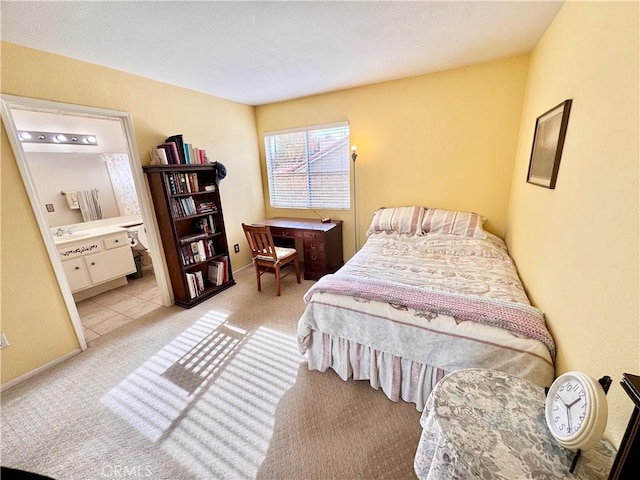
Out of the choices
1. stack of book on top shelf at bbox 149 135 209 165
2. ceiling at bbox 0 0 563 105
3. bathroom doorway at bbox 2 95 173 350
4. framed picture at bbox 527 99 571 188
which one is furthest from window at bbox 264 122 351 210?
framed picture at bbox 527 99 571 188

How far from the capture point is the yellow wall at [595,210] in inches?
32.8

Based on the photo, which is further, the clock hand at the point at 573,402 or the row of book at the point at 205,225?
the row of book at the point at 205,225

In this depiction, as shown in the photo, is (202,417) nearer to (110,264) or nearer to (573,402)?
(573,402)

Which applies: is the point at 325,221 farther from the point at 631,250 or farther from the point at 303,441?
the point at 631,250

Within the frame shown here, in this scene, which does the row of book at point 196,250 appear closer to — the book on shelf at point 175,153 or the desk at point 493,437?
the book on shelf at point 175,153

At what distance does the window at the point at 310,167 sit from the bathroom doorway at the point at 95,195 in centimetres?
181

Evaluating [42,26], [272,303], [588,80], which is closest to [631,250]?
[588,80]

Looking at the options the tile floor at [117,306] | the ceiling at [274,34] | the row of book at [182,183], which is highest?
the ceiling at [274,34]

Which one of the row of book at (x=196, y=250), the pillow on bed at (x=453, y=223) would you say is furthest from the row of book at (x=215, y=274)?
the pillow on bed at (x=453, y=223)

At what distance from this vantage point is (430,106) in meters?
2.74

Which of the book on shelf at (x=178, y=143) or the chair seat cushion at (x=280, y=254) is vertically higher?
the book on shelf at (x=178, y=143)

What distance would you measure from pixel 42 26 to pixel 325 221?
2.83 metres

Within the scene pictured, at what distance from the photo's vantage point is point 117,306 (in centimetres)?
297

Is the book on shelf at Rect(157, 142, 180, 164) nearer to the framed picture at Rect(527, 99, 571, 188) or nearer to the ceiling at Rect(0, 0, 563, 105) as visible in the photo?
the ceiling at Rect(0, 0, 563, 105)
